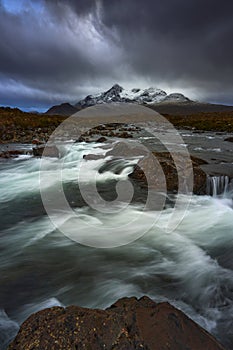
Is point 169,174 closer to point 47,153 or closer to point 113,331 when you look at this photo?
point 113,331

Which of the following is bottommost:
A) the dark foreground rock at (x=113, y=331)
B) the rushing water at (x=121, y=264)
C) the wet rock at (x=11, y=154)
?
the rushing water at (x=121, y=264)

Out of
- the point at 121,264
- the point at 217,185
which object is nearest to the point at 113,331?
the point at 121,264

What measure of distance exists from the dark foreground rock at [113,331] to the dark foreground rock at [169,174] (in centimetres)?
606

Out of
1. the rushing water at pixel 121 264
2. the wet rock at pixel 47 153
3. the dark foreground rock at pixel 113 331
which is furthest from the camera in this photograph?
the wet rock at pixel 47 153

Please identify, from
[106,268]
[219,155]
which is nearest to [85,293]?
[106,268]

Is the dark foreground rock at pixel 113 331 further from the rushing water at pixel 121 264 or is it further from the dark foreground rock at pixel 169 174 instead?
the dark foreground rock at pixel 169 174

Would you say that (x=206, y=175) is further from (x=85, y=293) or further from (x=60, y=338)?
(x=60, y=338)

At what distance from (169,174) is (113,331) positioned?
674cm

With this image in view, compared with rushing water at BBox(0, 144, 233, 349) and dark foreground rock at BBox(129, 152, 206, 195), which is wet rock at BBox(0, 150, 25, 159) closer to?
rushing water at BBox(0, 144, 233, 349)

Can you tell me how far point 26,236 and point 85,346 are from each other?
4.23 meters

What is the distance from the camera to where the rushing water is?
3443mm

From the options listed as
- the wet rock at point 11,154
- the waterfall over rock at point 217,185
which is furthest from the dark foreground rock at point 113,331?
the wet rock at point 11,154

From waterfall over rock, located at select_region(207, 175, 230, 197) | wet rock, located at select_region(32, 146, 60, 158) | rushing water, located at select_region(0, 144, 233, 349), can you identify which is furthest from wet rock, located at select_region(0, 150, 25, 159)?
waterfall over rock, located at select_region(207, 175, 230, 197)

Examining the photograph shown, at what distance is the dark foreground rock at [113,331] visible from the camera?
5.73ft
